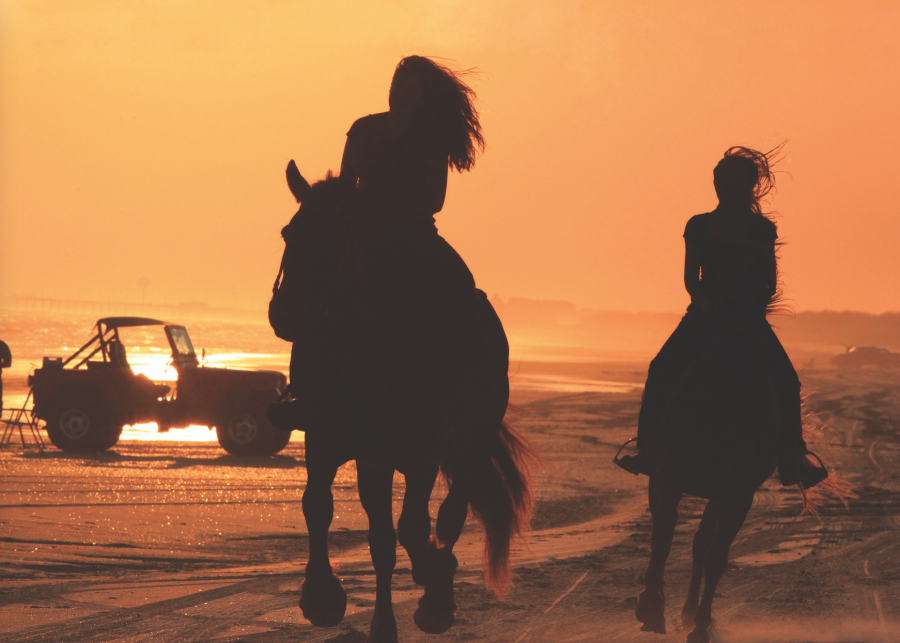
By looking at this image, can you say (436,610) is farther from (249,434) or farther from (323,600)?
(249,434)

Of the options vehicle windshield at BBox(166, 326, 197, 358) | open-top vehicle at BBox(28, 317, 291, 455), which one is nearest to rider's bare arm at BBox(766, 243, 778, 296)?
open-top vehicle at BBox(28, 317, 291, 455)

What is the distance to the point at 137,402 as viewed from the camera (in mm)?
14742

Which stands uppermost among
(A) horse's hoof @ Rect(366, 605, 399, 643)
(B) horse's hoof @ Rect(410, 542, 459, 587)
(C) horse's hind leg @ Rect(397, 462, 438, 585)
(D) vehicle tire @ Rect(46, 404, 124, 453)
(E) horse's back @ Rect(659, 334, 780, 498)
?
(E) horse's back @ Rect(659, 334, 780, 498)

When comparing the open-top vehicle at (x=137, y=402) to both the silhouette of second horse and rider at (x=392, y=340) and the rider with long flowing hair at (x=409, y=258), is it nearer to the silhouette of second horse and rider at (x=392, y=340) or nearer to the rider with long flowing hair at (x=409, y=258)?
the silhouette of second horse and rider at (x=392, y=340)

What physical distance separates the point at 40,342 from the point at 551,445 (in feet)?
202

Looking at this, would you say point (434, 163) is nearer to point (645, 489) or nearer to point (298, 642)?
point (298, 642)

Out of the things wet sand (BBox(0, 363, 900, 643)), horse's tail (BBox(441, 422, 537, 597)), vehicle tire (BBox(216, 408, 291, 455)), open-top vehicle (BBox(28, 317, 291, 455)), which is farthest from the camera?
open-top vehicle (BBox(28, 317, 291, 455))

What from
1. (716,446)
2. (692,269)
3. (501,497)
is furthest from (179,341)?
(716,446)

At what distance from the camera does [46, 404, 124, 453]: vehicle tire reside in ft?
47.9

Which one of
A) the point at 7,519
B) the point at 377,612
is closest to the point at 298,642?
the point at 377,612

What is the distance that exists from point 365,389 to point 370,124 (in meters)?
0.93

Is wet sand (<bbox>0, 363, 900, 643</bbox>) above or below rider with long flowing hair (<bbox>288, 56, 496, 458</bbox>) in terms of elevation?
below

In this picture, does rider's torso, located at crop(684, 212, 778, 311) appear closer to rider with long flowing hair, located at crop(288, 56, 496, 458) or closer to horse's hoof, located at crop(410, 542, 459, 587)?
rider with long flowing hair, located at crop(288, 56, 496, 458)

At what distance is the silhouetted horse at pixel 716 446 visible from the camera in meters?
3.80
